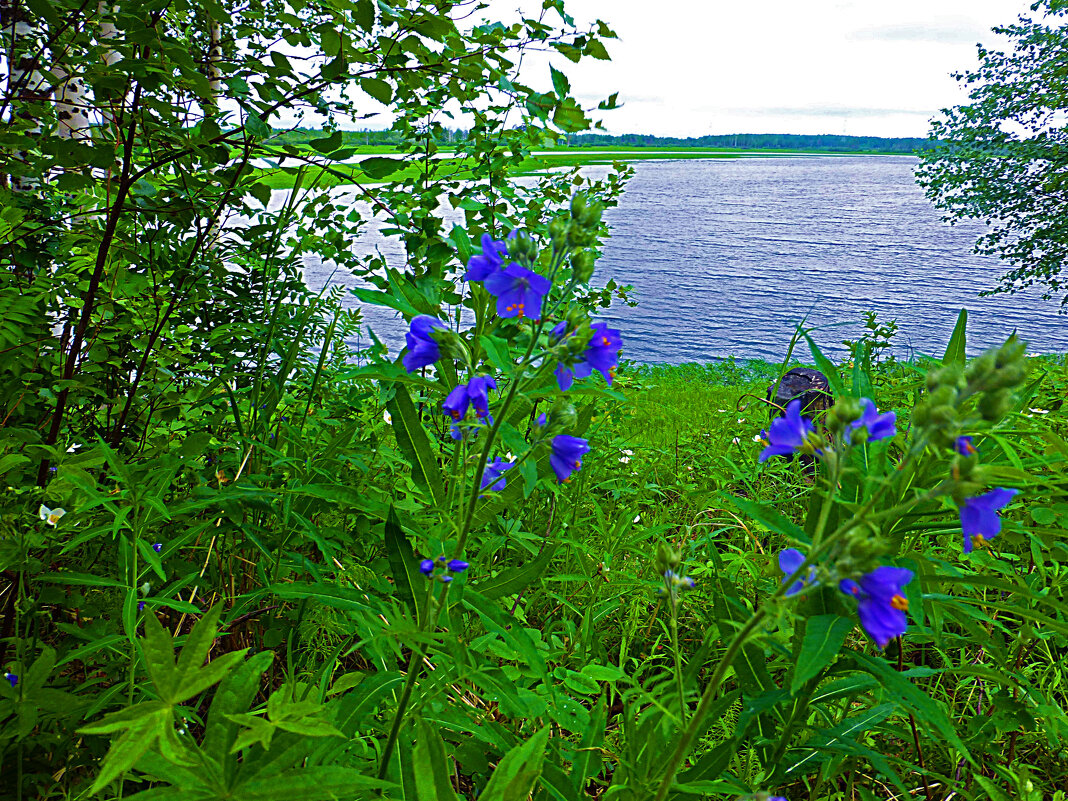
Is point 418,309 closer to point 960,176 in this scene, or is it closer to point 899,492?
point 899,492

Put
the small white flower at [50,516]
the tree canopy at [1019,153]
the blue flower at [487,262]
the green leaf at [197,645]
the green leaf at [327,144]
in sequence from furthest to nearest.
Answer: the tree canopy at [1019,153] → the green leaf at [327,144] → the small white flower at [50,516] → the blue flower at [487,262] → the green leaf at [197,645]

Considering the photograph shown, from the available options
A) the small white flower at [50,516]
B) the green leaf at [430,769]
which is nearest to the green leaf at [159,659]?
the green leaf at [430,769]

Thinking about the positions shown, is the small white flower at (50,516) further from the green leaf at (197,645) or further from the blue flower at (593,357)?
the blue flower at (593,357)

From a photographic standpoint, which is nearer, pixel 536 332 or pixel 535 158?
pixel 536 332

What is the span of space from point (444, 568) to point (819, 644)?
62 centimetres

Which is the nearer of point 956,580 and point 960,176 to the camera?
point 956,580

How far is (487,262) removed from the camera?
106 cm

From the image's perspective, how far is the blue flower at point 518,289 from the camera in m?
0.96

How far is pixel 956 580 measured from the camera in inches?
43.8

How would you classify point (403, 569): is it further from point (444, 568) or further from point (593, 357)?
point (593, 357)

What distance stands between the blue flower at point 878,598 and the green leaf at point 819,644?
0.15m

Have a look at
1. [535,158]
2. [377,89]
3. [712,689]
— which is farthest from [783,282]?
[712,689]

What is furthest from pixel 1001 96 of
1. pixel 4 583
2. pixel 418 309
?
pixel 4 583

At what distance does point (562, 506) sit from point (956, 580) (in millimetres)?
1544
